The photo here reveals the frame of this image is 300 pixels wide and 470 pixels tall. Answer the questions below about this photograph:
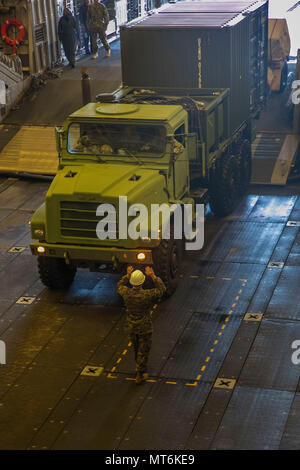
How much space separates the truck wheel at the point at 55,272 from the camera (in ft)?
42.1

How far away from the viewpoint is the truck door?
43.2ft

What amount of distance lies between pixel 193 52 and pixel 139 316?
6.99 metres

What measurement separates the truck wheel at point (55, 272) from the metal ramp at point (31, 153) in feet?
18.5

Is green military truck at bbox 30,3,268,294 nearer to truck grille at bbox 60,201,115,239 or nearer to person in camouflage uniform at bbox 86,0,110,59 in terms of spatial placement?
truck grille at bbox 60,201,115,239

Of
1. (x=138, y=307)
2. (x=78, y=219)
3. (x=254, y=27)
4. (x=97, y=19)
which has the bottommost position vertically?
(x=138, y=307)

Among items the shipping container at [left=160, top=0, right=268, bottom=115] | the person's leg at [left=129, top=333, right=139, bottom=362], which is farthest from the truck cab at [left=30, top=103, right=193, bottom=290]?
the shipping container at [left=160, top=0, right=268, bottom=115]

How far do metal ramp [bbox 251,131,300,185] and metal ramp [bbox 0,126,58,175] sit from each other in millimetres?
4499

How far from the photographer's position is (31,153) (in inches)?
763

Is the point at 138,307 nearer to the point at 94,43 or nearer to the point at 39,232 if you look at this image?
the point at 39,232

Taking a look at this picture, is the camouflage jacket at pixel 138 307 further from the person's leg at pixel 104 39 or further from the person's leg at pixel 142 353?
the person's leg at pixel 104 39

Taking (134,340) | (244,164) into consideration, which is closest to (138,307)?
(134,340)

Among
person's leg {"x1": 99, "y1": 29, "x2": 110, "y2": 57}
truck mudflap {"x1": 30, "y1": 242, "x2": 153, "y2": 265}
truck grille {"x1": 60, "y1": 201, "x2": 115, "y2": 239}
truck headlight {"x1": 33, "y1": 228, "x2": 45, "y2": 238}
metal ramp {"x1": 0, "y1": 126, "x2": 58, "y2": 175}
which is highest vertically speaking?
person's leg {"x1": 99, "y1": 29, "x2": 110, "y2": 57}

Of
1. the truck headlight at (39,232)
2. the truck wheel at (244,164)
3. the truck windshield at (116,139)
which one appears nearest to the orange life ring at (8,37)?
the truck wheel at (244,164)

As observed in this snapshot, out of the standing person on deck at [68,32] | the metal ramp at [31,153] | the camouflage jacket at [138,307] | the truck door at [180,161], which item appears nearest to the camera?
the camouflage jacket at [138,307]
